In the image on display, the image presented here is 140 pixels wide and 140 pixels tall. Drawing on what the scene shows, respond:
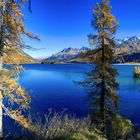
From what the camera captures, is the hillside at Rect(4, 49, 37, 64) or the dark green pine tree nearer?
the hillside at Rect(4, 49, 37, 64)


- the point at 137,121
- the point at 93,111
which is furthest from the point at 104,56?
the point at 137,121

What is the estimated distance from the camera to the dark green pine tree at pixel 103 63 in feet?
77.2

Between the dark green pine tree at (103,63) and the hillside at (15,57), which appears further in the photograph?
the dark green pine tree at (103,63)

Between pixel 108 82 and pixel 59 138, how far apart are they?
10722 millimetres

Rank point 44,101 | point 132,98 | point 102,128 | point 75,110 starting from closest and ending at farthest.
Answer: point 102,128
point 75,110
point 44,101
point 132,98

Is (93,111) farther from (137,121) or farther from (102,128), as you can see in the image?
(137,121)

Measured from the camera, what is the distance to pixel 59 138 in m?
14.3

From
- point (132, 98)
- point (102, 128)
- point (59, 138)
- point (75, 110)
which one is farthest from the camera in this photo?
point (132, 98)

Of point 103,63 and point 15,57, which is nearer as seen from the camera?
point 15,57

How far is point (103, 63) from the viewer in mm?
23281

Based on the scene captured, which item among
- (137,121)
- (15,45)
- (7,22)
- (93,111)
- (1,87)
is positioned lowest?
(137,121)

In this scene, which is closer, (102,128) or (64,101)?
(102,128)

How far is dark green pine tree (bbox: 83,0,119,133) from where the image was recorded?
2353cm

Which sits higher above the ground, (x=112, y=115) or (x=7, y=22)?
(x=7, y=22)
